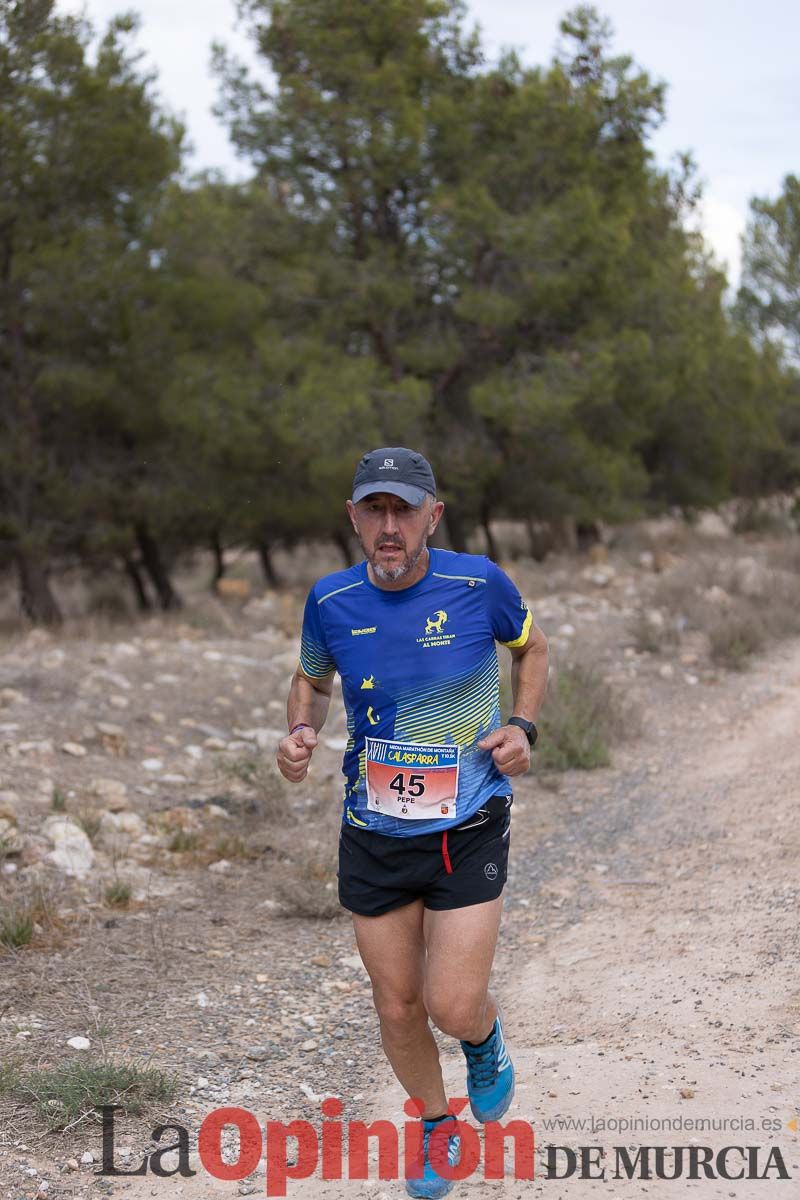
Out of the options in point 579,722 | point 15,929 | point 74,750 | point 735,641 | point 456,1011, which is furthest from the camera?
point 735,641

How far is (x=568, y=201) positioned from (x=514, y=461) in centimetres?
380

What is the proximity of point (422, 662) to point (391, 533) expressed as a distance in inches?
13.3

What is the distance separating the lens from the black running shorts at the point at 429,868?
3221 mm

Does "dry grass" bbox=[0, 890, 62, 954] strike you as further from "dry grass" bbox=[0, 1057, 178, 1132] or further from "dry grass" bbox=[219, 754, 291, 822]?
"dry grass" bbox=[219, 754, 291, 822]

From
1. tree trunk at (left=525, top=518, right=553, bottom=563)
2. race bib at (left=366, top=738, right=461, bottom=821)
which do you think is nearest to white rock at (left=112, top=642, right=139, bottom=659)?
race bib at (left=366, top=738, right=461, bottom=821)

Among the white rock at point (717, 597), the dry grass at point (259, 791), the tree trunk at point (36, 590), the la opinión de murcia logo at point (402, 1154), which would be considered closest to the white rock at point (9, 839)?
the dry grass at point (259, 791)

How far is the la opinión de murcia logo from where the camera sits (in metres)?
3.37

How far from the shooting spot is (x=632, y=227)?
17203 millimetres

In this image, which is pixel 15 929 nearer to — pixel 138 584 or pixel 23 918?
pixel 23 918

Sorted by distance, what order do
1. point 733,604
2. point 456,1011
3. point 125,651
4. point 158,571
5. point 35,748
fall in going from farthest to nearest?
1. point 158,571
2. point 733,604
3. point 125,651
4. point 35,748
5. point 456,1011

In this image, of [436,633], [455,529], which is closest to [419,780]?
[436,633]

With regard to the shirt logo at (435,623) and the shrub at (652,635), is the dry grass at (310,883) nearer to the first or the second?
the shirt logo at (435,623)

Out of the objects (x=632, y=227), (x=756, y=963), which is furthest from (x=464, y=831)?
(x=632, y=227)

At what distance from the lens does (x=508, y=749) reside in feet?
10.5
